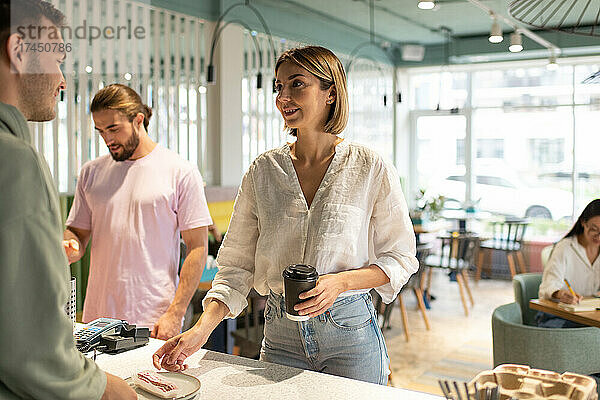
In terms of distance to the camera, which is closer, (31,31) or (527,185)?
(31,31)

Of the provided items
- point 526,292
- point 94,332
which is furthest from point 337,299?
point 526,292

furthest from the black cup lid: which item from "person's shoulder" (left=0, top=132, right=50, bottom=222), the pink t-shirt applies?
the pink t-shirt

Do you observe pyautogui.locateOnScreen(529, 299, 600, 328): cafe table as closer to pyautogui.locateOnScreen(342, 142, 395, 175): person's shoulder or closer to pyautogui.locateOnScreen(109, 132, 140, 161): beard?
pyautogui.locateOnScreen(342, 142, 395, 175): person's shoulder

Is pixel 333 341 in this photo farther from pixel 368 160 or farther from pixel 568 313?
pixel 568 313

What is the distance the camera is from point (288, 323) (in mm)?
1669

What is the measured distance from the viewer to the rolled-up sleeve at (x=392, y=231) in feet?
5.60

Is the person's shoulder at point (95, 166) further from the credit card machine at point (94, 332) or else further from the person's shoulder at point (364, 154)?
the person's shoulder at point (364, 154)

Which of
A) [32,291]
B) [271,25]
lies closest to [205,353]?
[32,291]

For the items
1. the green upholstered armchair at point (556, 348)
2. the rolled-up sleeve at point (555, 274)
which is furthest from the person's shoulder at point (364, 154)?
the rolled-up sleeve at point (555, 274)

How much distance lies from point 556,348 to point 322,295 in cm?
217

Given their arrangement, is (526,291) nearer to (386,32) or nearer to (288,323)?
(288,323)

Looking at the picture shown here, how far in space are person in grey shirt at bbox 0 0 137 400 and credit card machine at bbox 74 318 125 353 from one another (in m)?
0.83

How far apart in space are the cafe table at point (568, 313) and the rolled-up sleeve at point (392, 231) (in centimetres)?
201

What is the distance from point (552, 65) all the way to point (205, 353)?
24.3 feet
